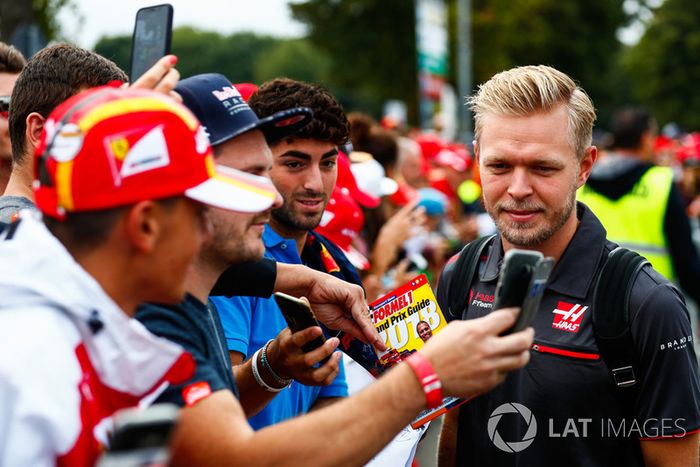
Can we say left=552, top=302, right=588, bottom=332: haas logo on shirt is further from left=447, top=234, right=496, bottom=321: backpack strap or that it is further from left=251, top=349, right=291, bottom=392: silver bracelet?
left=251, top=349, right=291, bottom=392: silver bracelet

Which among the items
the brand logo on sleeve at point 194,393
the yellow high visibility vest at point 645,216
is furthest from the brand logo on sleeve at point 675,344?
the yellow high visibility vest at point 645,216

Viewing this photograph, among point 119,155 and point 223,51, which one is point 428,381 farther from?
point 223,51

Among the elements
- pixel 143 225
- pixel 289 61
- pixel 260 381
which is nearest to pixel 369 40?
pixel 260 381

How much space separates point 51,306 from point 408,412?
85cm

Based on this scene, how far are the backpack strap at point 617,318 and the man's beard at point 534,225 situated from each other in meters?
0.27

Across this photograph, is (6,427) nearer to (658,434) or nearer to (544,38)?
(658,434)

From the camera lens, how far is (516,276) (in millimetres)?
2154

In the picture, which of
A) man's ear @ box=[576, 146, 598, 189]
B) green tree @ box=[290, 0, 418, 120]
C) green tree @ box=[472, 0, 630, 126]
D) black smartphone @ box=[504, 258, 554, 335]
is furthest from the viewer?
green tree @ box=[472, 0, 630, 126]

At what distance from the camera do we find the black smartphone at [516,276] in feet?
7.02

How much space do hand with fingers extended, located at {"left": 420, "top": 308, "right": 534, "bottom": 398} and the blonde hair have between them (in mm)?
1156

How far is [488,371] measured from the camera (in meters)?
2.06

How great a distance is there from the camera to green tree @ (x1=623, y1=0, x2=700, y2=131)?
60.1 metres

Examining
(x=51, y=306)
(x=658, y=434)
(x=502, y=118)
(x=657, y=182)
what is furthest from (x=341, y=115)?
(x=657, y=182)

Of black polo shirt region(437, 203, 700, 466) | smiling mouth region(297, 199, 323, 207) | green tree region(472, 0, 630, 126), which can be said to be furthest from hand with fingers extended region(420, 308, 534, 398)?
green tree region(472, 0, 630, 126)
